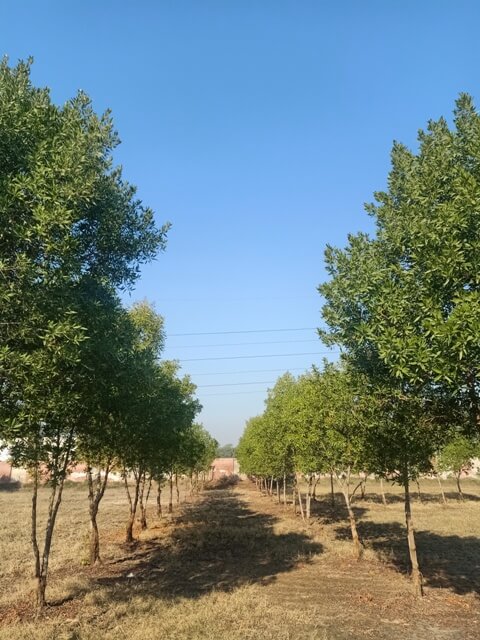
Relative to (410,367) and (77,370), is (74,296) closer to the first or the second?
(77,370)

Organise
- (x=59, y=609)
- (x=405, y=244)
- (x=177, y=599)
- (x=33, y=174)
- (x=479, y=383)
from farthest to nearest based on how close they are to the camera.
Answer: (x=177, y=599) → (x=59, y=609) → (x=405, y=244) → (x=479, y=383) → (x=33, y=174)

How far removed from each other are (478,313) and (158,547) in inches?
1087

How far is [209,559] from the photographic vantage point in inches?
1025

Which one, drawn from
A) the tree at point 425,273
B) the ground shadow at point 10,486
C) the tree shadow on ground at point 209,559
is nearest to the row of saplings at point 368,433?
the tree at point 425,273

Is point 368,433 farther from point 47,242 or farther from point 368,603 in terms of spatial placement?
point 47,242

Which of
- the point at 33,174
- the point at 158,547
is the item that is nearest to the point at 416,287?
the point at 33,174

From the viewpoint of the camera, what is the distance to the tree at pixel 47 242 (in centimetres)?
1002

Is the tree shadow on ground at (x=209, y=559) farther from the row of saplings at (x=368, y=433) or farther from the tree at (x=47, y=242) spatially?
the tree at (x=47, y=242)

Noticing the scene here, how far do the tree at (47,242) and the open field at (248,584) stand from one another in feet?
23.7

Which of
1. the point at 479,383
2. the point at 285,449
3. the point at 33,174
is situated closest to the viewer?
the point at 33,174

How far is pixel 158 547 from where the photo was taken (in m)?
30.2

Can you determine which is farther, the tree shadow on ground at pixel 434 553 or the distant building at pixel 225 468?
the distant building at pixel 225 468

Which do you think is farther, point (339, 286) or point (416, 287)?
point (339, 286)

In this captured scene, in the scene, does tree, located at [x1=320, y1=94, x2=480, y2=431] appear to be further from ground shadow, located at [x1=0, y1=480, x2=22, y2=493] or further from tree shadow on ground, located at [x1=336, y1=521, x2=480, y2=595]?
ground shadow, located at [x1=0, y1=480, x2=22, y2=493]
